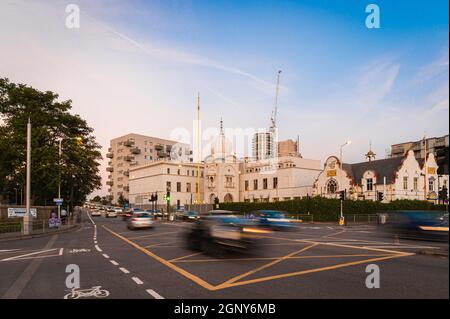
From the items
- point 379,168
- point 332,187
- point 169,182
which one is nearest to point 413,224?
point 379,168

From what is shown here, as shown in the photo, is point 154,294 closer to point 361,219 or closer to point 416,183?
point 361,219

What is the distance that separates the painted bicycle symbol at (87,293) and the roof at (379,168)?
62.0m

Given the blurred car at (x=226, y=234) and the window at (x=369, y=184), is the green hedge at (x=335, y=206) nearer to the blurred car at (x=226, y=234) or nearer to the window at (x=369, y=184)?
the window at (x=369, y=184)

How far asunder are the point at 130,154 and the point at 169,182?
1624 inches

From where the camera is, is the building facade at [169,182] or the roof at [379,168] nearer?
the roof at [379,168]

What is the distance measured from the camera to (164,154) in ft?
490

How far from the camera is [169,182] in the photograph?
106562mm

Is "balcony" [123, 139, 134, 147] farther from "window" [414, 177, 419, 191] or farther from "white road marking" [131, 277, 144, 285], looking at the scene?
"white road marking" [131, 277, 144, 285]

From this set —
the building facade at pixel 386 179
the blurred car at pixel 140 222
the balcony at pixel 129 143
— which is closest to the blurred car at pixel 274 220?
the blurred car at pixel 140 222

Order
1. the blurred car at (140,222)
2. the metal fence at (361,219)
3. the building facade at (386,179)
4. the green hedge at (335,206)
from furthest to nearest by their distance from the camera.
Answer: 1. the building facade at (386,179)
2. the green hedge at (335,206)
3. the metal fence at (361,219)
4. the blurred car at (140,222)

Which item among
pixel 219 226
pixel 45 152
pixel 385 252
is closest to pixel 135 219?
pixel 45 152

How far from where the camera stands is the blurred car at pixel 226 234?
14.6 metres

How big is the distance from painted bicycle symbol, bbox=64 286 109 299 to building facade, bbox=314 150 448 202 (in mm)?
57267

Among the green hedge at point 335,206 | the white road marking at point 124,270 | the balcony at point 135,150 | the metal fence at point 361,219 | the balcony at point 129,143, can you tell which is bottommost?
the metal fence at point 361,219
